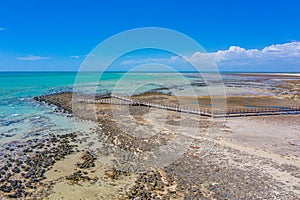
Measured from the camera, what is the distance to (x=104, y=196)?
11547mm

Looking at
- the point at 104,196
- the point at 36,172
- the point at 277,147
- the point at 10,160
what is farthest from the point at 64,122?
the point at 277,147

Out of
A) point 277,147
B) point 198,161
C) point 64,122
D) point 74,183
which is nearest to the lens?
point 74,183

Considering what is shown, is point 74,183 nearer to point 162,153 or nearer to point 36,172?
point 36,172

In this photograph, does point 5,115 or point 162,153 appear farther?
point 5,115

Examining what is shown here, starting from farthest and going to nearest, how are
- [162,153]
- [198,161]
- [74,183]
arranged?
1. [162,153]
2. [198,161]
3. [74,183]

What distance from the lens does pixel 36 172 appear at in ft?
45.3

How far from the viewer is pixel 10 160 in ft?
50.6

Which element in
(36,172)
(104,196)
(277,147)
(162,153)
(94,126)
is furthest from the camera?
(94,126)

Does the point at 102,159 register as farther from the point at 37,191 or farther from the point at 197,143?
the point at 197,143

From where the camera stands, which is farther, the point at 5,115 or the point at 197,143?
the point at 5,115

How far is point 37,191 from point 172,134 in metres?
12.8

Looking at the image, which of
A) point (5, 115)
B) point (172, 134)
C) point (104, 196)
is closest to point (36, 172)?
point (104, 196)

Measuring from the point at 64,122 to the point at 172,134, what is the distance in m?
13.6

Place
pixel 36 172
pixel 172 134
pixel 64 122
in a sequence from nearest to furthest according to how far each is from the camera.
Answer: pixel 36 172, pixel 172 134, pixel 64 122
